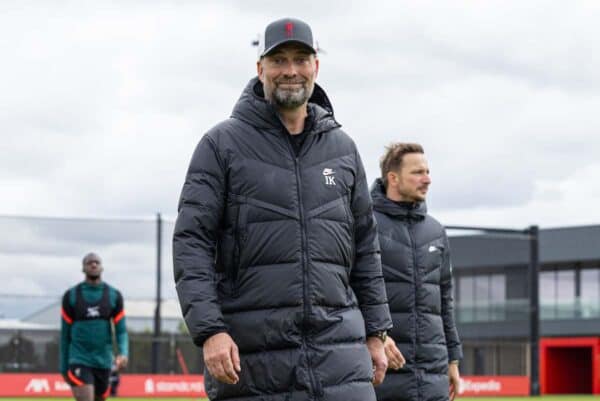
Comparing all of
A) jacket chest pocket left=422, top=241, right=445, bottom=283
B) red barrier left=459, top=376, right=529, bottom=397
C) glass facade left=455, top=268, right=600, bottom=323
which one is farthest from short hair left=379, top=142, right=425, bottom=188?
glass facade left=455, top=268, right=600, bottom=323

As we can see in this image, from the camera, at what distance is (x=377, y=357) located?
534 cm

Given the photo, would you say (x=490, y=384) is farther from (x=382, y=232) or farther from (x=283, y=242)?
(x=283, y=242)

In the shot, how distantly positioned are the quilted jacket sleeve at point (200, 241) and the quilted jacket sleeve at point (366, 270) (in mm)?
600

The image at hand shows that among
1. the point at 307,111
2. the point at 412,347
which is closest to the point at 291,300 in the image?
the point at 307,111

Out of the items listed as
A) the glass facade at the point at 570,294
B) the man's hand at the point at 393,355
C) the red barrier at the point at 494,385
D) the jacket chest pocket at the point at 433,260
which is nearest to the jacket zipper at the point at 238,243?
the man's hand at the point at 393,355

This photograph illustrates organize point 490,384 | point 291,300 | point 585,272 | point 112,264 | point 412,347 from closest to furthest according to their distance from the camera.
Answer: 1. point 291,300
2. point 412,347
3. point 112,264
4. point 490,384
5. point 585,272

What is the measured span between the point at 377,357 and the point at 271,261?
2.31 ft

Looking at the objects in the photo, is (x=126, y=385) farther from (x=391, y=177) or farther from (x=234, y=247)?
(x=234, y=247)

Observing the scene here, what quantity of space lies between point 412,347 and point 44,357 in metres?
20.6

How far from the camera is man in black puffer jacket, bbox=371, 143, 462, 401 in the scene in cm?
763

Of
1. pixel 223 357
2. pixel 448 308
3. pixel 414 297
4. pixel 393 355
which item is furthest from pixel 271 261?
pixel 448 308

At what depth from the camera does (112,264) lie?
87.1 ft

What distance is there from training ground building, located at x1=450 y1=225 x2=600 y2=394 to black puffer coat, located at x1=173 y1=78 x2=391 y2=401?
1015 inches

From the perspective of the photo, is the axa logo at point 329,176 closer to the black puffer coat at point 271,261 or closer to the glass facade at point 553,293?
the black puffer coat at point 271,261
